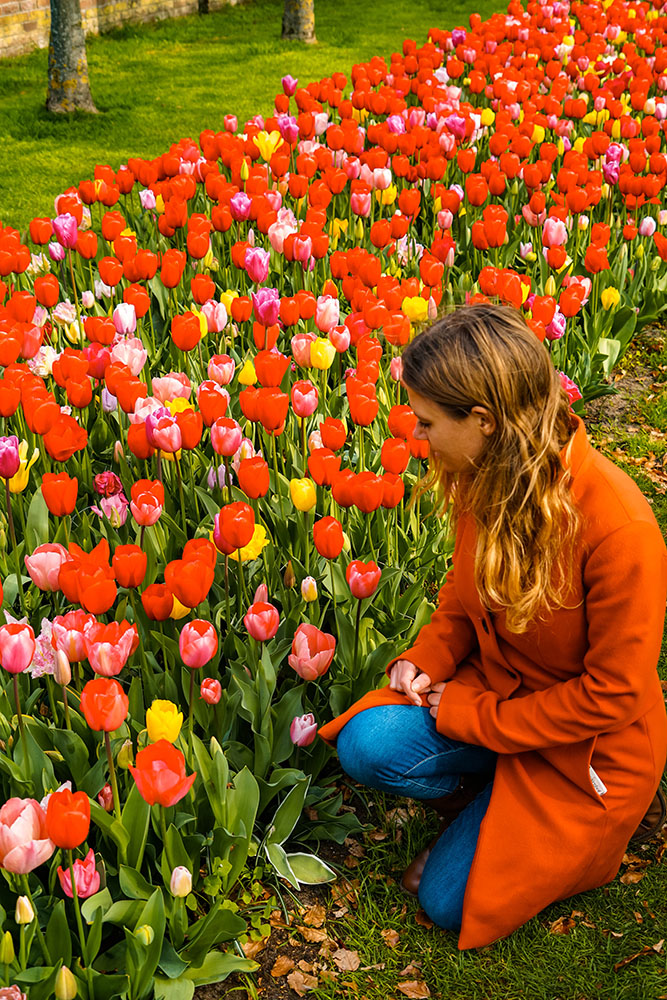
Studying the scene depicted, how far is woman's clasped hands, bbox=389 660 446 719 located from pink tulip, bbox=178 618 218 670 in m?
0.57

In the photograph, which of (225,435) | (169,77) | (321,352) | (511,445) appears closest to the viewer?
(511,445)

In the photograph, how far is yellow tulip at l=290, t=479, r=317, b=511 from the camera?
119 inches

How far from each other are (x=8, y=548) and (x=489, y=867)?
188cm

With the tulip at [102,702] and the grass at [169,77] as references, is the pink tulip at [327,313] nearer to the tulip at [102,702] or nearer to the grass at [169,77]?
the tulip at [102,702]

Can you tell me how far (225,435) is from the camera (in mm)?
3221

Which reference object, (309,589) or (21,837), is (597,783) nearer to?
(309,589)

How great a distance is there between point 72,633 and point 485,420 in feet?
3.55

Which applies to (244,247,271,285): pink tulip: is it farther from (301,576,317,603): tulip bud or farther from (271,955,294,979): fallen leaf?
(271,955,294,979): fallen leaf

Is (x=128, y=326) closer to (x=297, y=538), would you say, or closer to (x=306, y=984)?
(x=297, y=538)

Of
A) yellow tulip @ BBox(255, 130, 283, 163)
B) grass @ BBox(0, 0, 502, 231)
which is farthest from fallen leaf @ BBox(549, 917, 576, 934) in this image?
grass @ BBox(0, 0, 502, 231)

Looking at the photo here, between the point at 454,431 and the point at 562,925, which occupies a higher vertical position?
the point at 454,431

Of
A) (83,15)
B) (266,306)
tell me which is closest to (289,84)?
(266,306)

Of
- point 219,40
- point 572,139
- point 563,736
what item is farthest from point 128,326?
point 219,40

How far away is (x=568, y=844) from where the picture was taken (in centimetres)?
247
